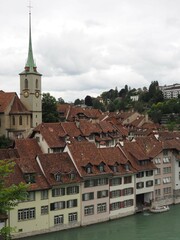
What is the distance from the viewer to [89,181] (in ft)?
135

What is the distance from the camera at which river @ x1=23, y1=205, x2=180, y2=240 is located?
37.2 m

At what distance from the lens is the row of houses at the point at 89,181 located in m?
37.1

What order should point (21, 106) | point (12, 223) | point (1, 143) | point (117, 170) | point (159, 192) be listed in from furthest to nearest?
point (21, 106)
point (1, 143)
point (159, 192)
point (117, 170)
point (12, 223)

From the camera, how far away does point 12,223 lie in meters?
35.1

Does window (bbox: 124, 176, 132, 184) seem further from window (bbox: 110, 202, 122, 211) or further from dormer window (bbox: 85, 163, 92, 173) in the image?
dormer window (bbox: 85, 163, 92, 173)

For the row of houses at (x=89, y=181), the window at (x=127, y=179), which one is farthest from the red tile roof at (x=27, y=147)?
the window at (x=127, y=179)

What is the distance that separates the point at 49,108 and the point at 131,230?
139 ft

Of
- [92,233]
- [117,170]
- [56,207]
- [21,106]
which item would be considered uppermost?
[21,106]

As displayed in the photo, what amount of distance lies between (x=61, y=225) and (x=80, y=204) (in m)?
2.81

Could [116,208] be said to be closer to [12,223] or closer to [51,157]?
[51,157]

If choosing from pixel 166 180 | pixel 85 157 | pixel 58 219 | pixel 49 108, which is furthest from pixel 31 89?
pixel 58 219

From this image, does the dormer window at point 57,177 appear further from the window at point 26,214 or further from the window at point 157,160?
the window at point 157,160

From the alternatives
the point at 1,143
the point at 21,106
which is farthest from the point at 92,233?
the point at 21,106

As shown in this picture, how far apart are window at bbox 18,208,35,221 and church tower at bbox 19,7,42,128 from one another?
32139 millimetres
